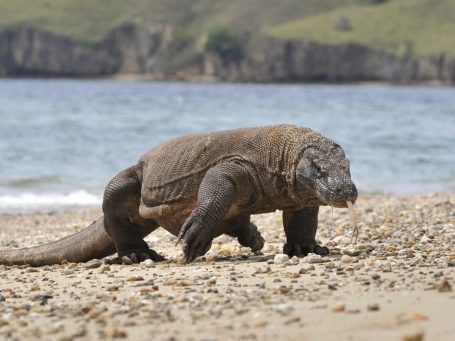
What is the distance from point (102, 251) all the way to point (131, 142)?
84.9 feet

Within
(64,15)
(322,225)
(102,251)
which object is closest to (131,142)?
(322,225)

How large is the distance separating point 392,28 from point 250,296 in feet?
549

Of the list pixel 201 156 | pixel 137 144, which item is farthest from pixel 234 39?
pixel 201 156

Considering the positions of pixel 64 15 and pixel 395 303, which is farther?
pixel 64 15

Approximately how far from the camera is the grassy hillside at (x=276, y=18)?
170000 millimetres

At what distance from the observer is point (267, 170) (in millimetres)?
10000

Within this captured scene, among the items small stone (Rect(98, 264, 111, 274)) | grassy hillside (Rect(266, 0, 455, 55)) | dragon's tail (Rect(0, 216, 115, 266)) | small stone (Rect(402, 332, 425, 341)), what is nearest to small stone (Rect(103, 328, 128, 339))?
small stone (Rect(402, 332, 425, 341))

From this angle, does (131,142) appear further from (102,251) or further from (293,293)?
(293,293)

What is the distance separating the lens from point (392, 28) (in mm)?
171375

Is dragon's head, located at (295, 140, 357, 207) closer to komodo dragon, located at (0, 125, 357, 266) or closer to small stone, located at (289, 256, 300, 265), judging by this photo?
komodo dragon, located at (0, 125, 357, 266)

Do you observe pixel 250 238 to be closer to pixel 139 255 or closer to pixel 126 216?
pixel 139 255

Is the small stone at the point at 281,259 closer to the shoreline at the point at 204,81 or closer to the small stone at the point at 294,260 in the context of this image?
the small stone at the point at 294,260

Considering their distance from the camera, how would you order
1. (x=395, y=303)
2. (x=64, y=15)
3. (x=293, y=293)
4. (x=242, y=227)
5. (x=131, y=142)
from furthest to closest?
(x=64, y=15) → (x=131, y=142) → (x=242, y=227) → (x=293, y=293) → (x=395, y=303)

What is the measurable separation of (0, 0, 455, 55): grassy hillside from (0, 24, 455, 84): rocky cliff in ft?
5.53
